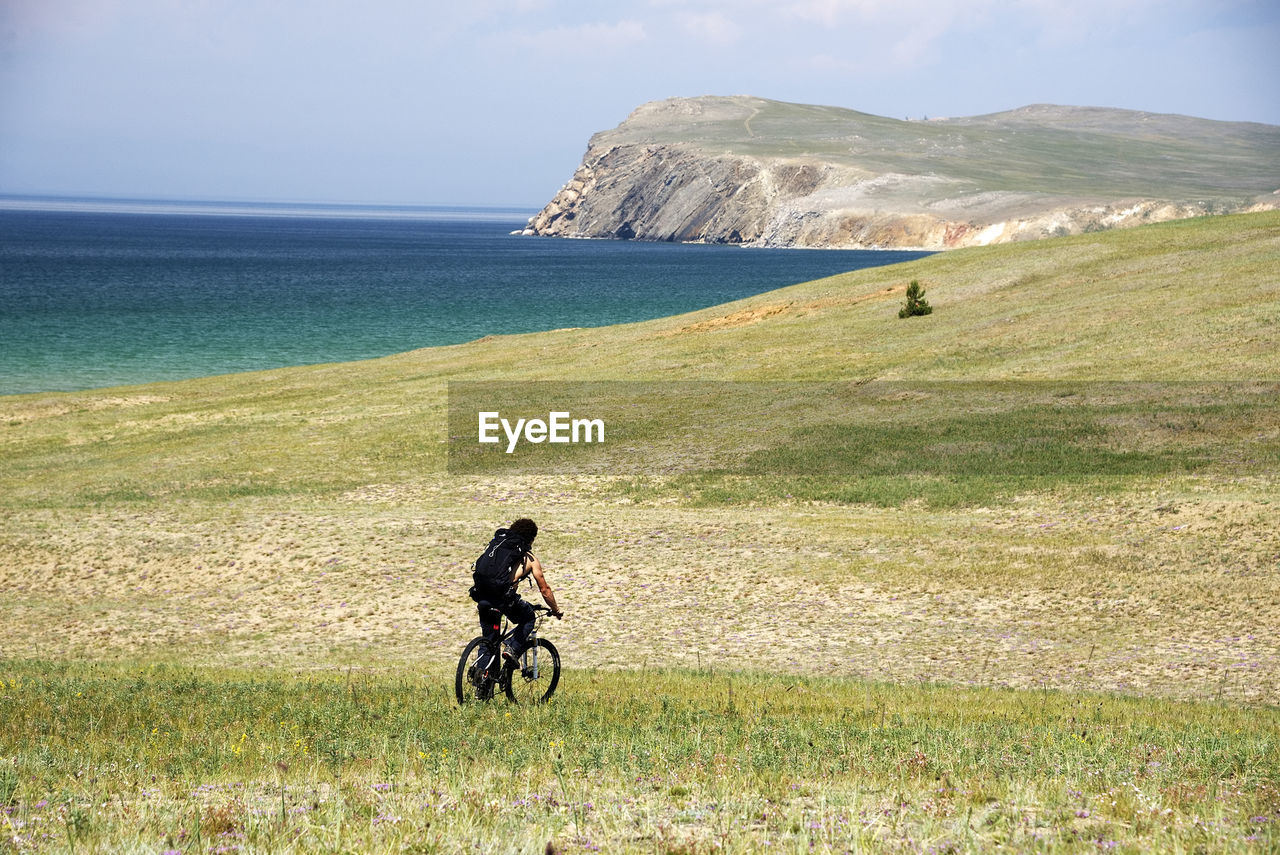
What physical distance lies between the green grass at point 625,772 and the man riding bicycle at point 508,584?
3.13 feet

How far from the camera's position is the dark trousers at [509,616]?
1359cm

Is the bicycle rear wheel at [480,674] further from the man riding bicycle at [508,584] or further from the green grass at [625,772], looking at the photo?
the green grass at [625,772]

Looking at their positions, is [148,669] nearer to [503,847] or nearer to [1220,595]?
[503,847]

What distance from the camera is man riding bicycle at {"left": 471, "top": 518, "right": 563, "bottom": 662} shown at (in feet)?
43.8

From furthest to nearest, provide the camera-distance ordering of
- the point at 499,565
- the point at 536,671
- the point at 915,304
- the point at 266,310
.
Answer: the point at 266,310 < the point at 915,304 < the point at 536,671 < the point at 499,565

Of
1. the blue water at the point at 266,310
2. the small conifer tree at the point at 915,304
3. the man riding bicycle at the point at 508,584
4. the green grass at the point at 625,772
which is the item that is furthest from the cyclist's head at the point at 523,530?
the blue water at the point at 266,310

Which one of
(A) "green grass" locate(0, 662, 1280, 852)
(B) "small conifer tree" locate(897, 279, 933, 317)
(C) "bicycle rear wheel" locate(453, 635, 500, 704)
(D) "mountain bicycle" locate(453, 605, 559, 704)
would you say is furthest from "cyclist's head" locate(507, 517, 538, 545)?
(B) "small conifer tree" locate(897, 279, 933, 317)

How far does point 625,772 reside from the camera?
9.83 m

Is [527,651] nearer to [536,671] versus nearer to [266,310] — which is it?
[536,671]

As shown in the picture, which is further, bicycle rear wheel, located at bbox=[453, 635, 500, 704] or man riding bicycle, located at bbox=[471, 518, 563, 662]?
bicycle rear wheel, located at bbox=[453, 635, 500, 704]

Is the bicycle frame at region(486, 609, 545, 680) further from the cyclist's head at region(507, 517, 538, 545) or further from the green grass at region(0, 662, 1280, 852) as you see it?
the cyclist's head at region(507, 517, 538, 545)

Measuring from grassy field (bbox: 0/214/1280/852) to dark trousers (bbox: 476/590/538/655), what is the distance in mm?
864

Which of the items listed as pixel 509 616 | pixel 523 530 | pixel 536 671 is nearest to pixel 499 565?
pixel 523 530

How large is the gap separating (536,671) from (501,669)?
1.53ft
